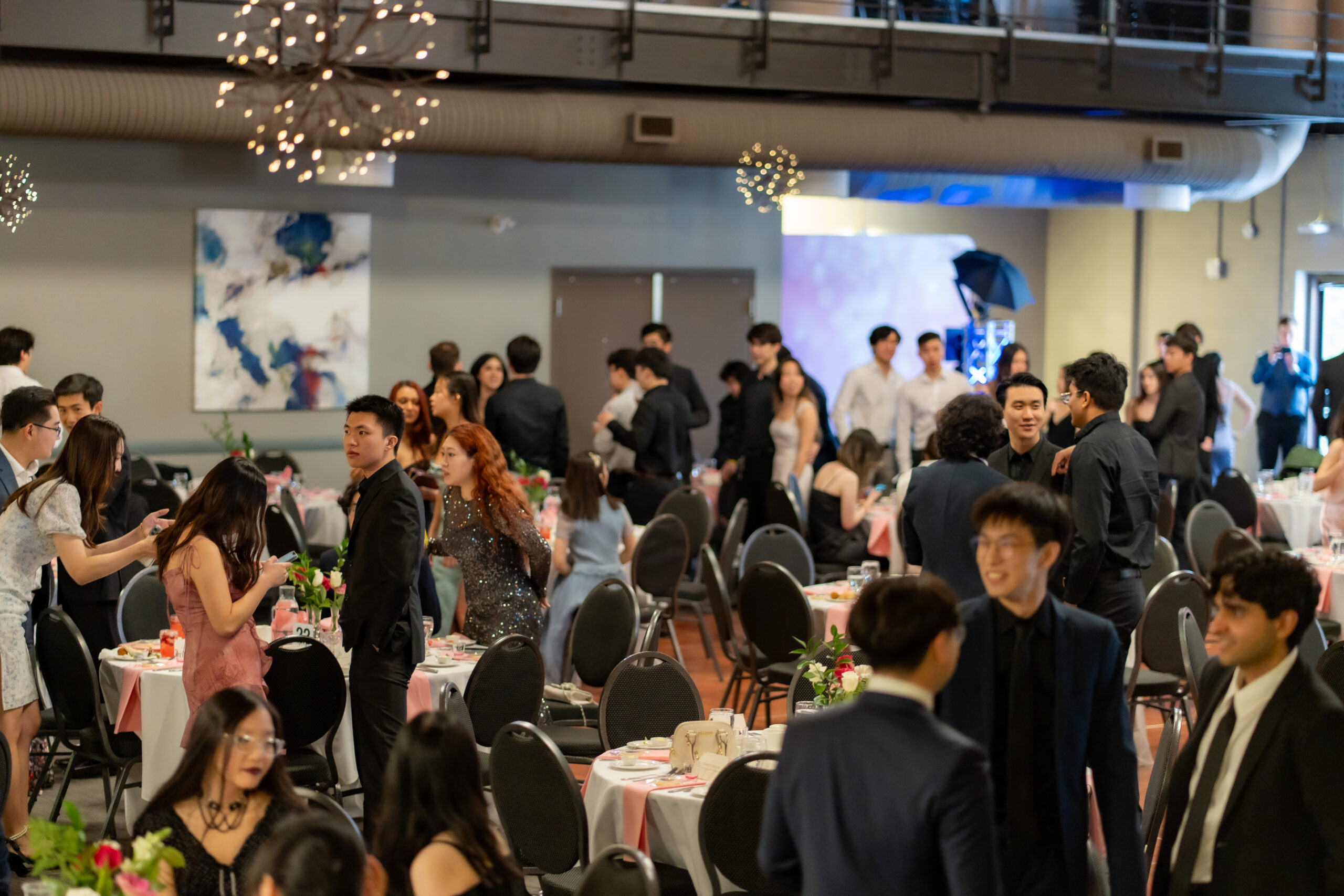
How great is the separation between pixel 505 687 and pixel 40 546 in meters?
1.70

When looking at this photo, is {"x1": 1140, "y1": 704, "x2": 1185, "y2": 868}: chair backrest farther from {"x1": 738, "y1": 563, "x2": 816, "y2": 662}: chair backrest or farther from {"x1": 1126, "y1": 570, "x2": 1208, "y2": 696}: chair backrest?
{"x1": 738, "y1": 563, "x2": 816, "y2": 662}: chair backrest

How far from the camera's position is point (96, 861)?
9.14 ft

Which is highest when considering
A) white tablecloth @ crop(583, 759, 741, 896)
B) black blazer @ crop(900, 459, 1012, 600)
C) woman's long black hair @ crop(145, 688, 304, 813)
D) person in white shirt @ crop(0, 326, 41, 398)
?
person in white shirt @ crop(0, 326, 41, 398)

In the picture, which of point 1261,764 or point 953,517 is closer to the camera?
point 1261,764

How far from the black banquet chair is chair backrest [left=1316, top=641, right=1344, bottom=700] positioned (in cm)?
335

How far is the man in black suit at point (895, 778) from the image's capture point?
229 centimetres

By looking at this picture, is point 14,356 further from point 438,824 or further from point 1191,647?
point 438,824

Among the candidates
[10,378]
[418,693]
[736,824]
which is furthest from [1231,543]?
[10,378]


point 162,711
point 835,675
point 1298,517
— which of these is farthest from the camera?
point 1298,517

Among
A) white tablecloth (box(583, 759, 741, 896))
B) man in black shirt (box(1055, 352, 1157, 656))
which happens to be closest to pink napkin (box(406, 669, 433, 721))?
white tablecloth (box(583, 759, 741, 896))

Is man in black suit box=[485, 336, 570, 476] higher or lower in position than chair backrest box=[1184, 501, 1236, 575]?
higher

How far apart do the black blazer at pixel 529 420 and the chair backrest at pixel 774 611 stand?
3.13m

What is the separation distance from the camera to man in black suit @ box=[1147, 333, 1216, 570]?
1016 centimetres

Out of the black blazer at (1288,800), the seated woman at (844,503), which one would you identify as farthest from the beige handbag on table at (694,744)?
the seated woman at (844,503)
